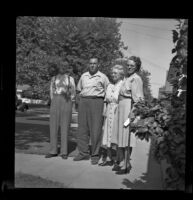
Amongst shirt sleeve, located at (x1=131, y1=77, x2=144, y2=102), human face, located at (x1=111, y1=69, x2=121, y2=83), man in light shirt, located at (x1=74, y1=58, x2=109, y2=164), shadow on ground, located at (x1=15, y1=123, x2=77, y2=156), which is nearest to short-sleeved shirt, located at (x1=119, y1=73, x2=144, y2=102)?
shirt sleeve, located at (x1=131, y1=77, x2=144, y2=102)

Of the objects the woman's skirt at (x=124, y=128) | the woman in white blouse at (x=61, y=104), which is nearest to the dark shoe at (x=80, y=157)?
the woman in white blouse at (x=61, y=104)

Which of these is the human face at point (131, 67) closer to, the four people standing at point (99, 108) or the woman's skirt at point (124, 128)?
the four people standing at point (99, 108)

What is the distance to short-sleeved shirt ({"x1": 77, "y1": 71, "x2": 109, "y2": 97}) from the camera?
5.07 m

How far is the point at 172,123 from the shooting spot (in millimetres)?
2771

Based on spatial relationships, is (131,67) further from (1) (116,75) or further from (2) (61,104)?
(2) (61,104)

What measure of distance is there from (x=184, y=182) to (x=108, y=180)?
1444 millimetres

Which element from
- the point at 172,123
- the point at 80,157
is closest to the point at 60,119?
the point at 80,157

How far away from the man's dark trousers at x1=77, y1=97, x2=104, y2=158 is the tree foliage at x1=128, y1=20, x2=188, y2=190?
7.07 feet

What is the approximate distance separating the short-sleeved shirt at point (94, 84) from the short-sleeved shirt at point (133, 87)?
26.5 inches

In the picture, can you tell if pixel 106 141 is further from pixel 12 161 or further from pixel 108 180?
pixel 12 161

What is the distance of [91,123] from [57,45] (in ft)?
9.70

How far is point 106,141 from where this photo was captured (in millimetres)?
5145

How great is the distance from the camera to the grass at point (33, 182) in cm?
379
